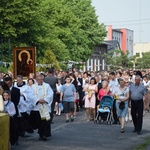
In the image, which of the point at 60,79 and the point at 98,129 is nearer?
the point at 98,129

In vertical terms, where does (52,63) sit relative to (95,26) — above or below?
below

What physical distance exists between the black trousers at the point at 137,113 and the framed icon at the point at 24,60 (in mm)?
4381

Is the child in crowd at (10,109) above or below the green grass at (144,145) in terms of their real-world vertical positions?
above

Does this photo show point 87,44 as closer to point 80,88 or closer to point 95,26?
point 95,26

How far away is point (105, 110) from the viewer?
22547mm

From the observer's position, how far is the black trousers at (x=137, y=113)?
19.0m

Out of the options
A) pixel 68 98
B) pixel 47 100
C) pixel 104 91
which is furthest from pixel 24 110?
pixel 104 91

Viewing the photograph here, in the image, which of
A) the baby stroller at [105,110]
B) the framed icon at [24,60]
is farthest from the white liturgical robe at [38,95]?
the baby stroller at [105,110]

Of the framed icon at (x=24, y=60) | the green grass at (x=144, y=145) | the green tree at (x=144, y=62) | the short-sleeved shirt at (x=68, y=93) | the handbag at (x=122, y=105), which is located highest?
the green tree at (x=144, y=62)

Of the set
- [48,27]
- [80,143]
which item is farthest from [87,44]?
[80,143]

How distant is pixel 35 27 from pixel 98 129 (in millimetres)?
40791

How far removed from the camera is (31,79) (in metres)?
20.5

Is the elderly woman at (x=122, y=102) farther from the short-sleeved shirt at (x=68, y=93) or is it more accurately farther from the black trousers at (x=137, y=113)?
the short-sleeved shirt at (x=68, y=93)

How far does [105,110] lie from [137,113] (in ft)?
11.2
